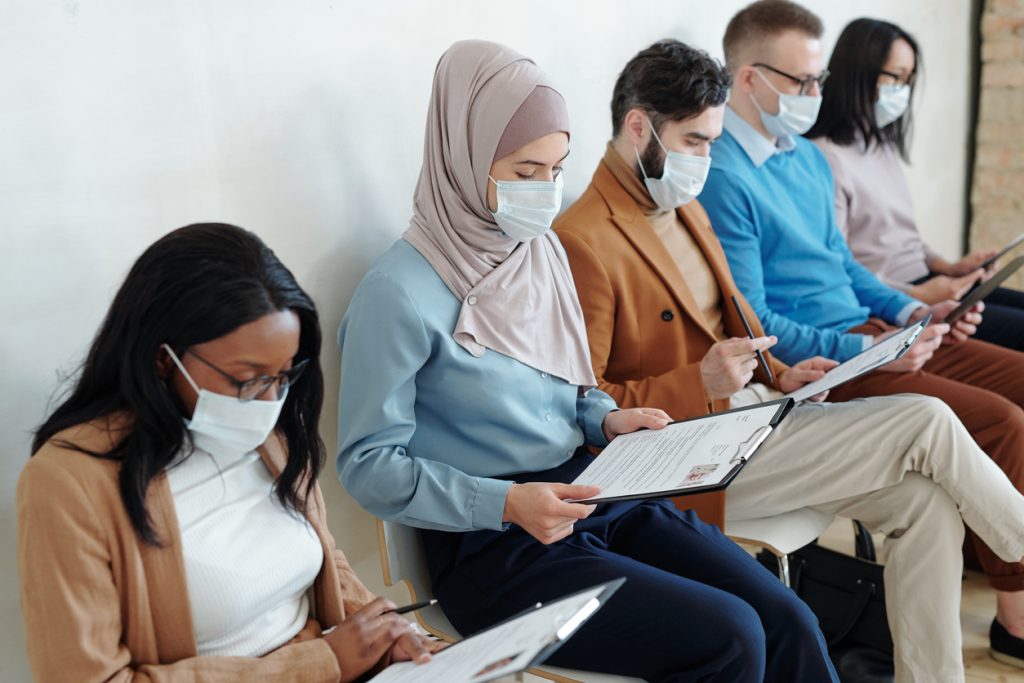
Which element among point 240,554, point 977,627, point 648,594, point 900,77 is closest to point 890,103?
point 900,77

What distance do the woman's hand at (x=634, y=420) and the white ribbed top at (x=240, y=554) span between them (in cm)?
66

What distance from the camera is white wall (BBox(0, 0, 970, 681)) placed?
1529 millimetres

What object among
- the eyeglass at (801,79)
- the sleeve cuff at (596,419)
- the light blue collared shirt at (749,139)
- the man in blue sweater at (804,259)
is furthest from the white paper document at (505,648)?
the eyeglass at (801,79)

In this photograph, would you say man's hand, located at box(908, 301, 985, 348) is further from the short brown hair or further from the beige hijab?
the beige hijab

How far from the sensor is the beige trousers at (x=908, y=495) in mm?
2172

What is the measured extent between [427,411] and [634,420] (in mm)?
382

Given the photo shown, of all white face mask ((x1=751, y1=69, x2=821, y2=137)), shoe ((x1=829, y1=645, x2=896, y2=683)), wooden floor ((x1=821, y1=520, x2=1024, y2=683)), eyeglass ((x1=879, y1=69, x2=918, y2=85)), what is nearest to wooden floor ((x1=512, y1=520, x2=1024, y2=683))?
wooden floor ((x1=821, y1=520, x2=1024, y2=683))

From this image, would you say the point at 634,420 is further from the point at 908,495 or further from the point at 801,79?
the point at 801,79

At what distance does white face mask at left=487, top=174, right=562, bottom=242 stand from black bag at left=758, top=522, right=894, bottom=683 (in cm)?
121

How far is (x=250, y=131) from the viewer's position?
73.1 inches

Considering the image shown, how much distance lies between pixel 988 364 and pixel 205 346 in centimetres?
239

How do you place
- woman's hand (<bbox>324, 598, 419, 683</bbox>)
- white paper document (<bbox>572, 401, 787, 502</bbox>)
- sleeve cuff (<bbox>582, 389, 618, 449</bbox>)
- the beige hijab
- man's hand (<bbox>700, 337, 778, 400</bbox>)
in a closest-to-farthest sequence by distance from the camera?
1. woman's hand (<bbox>324, 598, 419, 683</bbox>)
2. white paper document (<bbox>572, 401, 787, 502</bbox>)
3. the beige hijab
4. sleeve cuff (<bbox>582, 389, 618, 449</bbox>)
5. man's hand (<bbox>700, 337, 778, 400</bbox>)

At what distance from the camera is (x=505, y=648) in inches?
47.6

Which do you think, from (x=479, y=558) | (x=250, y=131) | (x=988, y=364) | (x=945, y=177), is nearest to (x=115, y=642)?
(x=479, y=558)
